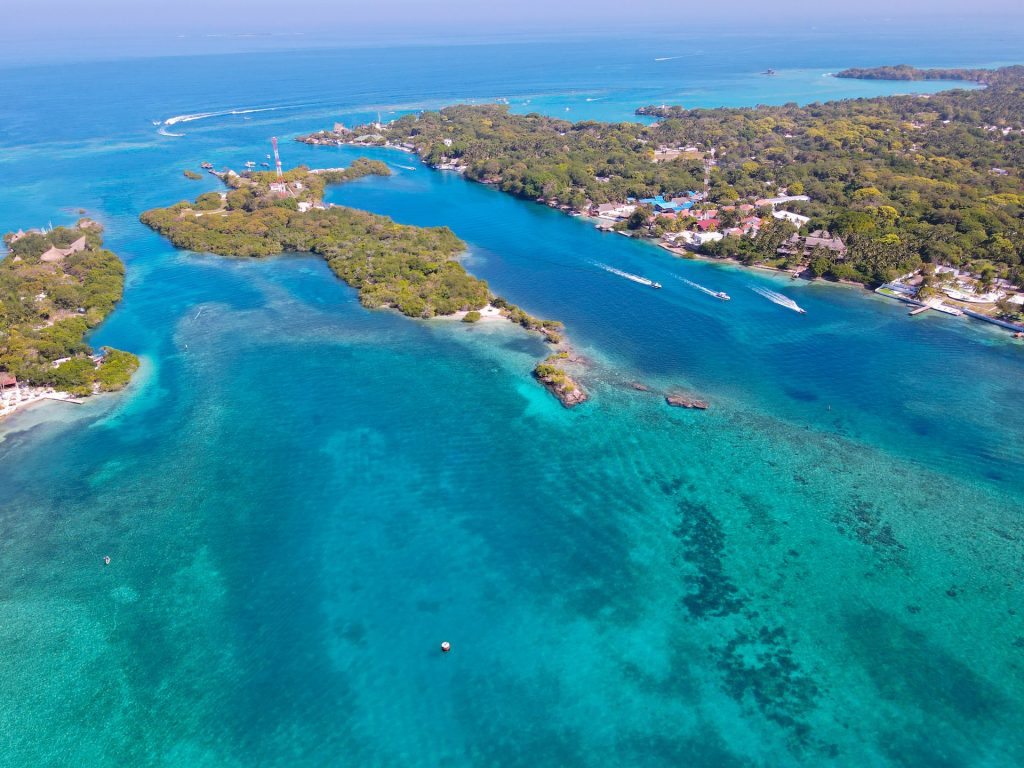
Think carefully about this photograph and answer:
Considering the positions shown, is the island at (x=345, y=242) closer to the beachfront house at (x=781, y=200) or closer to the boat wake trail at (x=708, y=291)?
the boat wake trail at (x=708, y=291)

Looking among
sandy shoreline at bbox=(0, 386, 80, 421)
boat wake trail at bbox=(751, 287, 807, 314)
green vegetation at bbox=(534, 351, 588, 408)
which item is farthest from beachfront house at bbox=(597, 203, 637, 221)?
sandy shoreline at bbox=(0, 386, 80, 421)

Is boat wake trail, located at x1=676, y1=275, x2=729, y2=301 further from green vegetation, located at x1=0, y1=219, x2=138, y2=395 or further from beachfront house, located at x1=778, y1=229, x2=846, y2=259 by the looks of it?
green vegetation, located at x1=0, y1=219, x2=138, y2=395

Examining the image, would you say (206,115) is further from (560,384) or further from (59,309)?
(560,384)

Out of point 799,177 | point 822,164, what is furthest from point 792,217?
point 822,164

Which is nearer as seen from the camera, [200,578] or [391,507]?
[200,578]

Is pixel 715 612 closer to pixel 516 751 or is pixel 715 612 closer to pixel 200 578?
pixel 516 751

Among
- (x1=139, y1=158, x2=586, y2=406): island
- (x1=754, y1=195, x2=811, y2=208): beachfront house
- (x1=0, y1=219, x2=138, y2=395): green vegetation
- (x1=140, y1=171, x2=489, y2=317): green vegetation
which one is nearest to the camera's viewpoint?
(x1=0, y1=219, x2=138, y2=395): green vegetation

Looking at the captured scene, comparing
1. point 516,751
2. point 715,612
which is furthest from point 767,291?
point 516,751
